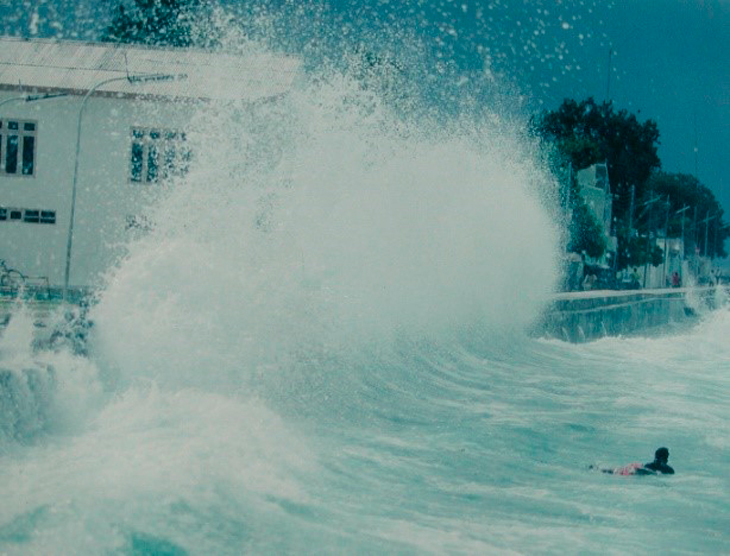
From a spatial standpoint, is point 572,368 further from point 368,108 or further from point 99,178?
point 99,178

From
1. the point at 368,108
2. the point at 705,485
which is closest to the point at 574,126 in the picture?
the point at 368,108

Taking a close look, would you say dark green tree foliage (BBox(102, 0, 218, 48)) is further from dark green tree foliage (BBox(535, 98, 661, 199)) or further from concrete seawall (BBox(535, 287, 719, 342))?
dark green tree foliage (BBox(535, 98, 661, 199))

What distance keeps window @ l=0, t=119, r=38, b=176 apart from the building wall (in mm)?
194

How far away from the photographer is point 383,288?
24953 millimetres

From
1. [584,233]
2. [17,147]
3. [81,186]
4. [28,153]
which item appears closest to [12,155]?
[17,147]

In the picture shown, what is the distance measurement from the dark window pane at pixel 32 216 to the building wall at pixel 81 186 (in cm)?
16

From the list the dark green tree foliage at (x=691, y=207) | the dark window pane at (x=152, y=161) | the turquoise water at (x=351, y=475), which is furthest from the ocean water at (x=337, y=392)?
the dark green tree foliage at (x=691, y=207)

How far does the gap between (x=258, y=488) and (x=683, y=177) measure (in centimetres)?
12954

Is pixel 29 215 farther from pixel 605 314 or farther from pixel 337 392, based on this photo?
pixel 337 392

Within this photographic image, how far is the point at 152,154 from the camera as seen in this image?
33531mm

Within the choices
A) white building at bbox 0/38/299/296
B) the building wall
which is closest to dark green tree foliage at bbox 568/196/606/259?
white building at bbox 0/38/299/296

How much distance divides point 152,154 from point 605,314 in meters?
15.7

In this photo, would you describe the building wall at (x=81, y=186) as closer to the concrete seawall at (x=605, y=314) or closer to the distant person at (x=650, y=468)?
the concrete seawall at (x=605, y=314)

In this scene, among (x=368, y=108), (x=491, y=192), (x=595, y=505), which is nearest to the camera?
(x=595, y=505)
